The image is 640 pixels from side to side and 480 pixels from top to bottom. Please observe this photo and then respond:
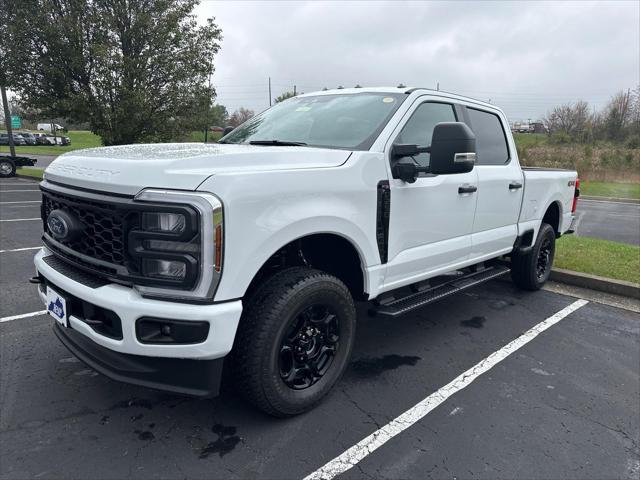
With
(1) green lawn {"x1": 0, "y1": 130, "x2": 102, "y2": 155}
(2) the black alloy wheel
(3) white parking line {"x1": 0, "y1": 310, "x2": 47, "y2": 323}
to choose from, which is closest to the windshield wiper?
(2) the black alloy wheel

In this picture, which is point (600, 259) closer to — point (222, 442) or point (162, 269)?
point (222, 442)

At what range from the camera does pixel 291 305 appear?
2486 millimetres

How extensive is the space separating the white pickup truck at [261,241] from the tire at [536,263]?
5.69 ft

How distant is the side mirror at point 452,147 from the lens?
9.43ft

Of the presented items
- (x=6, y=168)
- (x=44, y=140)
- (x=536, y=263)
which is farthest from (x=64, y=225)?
(x=44, y=140)

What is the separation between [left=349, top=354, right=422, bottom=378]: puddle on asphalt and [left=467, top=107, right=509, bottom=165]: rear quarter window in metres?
1.86

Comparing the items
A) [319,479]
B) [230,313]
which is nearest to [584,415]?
[319,479]

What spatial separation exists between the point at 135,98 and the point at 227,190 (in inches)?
512

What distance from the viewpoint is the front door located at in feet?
10.4

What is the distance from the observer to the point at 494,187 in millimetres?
4164

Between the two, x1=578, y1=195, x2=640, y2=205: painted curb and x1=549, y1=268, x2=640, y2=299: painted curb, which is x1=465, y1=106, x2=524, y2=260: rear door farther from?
x1=578, y1=195, x2=640, y2=205: painted curb

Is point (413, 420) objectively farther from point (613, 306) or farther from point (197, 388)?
point (613, 306)

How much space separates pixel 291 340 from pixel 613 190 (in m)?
22.8

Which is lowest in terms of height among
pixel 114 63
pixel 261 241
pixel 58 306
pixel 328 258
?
pixel 58 306
